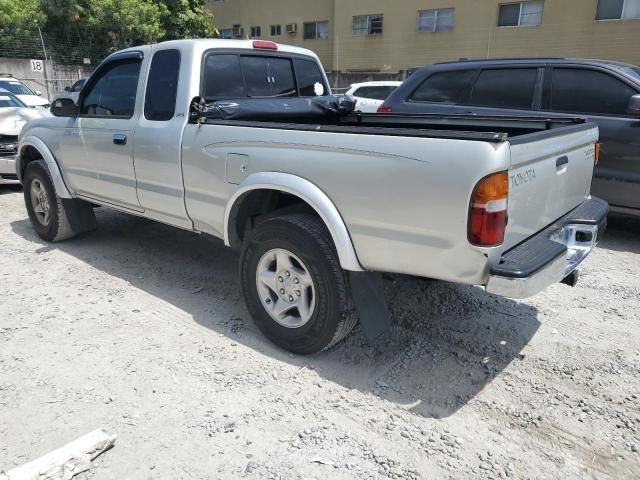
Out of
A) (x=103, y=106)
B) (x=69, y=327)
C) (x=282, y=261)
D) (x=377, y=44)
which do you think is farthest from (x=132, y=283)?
(x=377, y=44)

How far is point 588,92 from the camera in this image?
218 inches

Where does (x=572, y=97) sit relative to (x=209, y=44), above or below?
below

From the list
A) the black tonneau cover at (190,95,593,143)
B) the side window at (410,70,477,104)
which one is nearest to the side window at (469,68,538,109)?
the side window at (410,70,477,104)

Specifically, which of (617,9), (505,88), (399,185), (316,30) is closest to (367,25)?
(316,30)

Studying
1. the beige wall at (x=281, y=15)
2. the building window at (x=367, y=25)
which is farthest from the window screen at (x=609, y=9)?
the beige wall at (x=281, y=15)

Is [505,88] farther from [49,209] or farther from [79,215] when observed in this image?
[49,209]

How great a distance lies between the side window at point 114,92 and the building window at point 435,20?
2018 cm

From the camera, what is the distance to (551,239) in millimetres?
3014

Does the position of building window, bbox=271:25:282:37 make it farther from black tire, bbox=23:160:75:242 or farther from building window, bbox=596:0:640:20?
black tire, bbox=23:160:75:242

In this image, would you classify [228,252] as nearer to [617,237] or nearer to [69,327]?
[69,327]

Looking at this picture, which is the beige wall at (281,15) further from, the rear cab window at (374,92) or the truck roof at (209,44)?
the truck roof at (209,44)

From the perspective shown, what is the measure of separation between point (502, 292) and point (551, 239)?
2.31 feet

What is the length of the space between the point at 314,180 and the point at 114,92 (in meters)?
2.56

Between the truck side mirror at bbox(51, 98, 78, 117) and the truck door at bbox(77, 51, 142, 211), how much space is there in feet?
0.20
